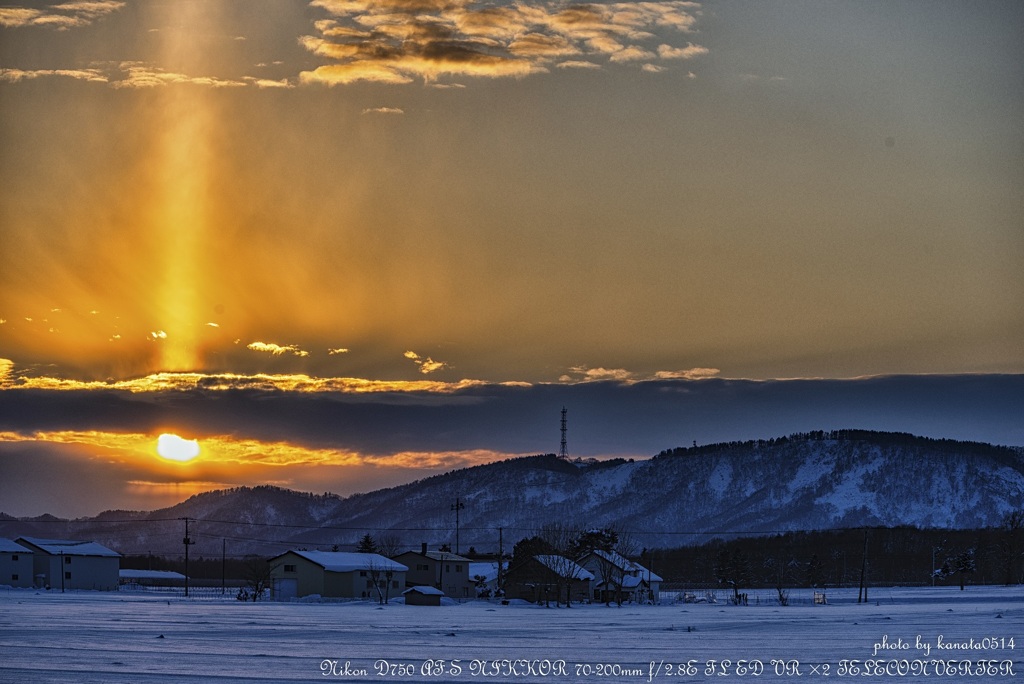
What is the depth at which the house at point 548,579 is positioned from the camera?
10569 centimetres

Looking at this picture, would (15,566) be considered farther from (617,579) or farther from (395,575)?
(617,579)

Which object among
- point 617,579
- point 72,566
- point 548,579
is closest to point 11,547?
point 72,566

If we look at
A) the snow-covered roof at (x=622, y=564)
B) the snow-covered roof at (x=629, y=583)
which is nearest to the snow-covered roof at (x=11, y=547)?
the snow-covered roof at (x=622, y=564)

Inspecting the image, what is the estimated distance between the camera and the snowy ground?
93.0ft

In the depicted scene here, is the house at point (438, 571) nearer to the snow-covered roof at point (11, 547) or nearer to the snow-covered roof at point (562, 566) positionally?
the snow-covered roof at point (562, 566)

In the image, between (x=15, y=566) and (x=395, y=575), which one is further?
(x=15, y=566)

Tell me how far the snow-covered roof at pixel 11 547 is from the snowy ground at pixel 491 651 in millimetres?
73070

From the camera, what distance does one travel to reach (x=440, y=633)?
46375 mm

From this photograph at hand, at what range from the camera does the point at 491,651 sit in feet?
118

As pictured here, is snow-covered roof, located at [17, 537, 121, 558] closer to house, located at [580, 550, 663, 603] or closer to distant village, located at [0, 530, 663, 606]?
distant village, located at [0, 530, 663, 606]

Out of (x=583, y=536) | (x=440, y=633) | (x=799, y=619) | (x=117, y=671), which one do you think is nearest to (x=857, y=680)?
(x=117, y=671)

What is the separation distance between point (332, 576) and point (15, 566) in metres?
33.8

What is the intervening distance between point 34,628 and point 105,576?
296 ft

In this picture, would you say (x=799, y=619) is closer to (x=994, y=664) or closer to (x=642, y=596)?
(x=994, y=664)
